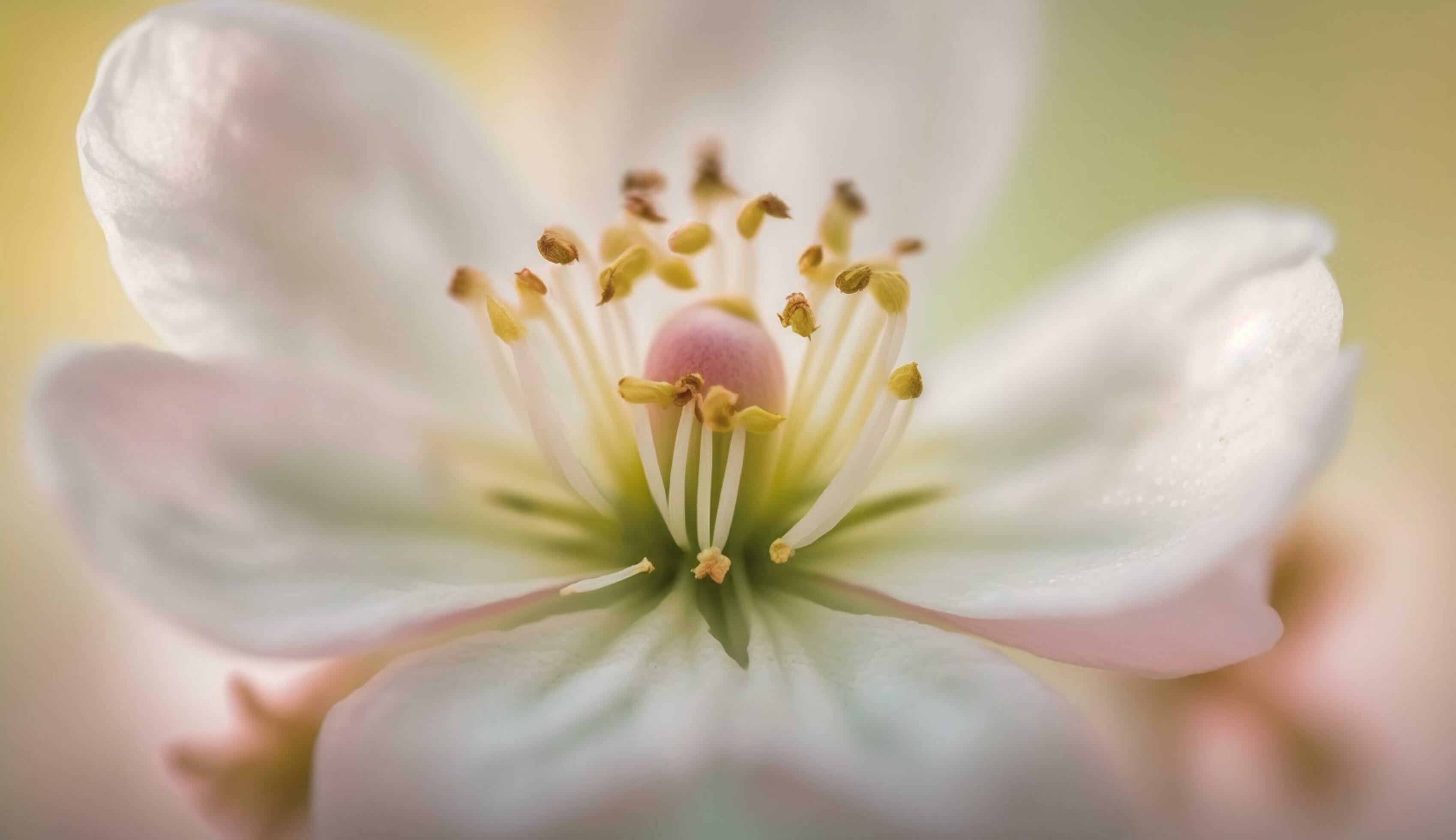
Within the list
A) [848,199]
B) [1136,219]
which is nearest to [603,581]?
[848,199]

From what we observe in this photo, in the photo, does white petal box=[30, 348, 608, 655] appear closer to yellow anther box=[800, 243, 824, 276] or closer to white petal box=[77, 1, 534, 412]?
white petal box=[77, 1, 534, 412]

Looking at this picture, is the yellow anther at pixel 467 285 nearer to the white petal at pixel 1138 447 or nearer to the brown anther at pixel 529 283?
the brown anther at pixel 529 283

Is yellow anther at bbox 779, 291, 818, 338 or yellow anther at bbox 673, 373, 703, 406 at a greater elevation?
yellow anther at bbox 779, 291, 818, 338

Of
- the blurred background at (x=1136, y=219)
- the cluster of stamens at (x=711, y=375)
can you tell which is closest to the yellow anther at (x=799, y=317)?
the cluster of stamens at (x=711, y=375)

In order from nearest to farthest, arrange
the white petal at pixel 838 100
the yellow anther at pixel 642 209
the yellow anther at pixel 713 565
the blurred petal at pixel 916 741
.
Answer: the blurred petal at pixel 916 741 < the yellow anther at pixel 713 565 < the yellow anther at pixel 642 209 < the white petal at pixel 838 100

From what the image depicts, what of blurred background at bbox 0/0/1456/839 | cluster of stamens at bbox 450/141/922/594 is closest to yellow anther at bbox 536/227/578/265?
cluster of stamens at bbox 450/141/922/594

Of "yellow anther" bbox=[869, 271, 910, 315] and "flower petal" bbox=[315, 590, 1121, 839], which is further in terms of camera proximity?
"yellow anther" bbox=[869, 271, 910, 315]
